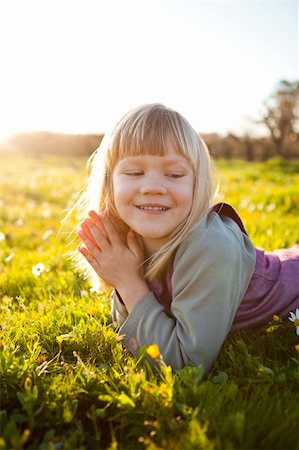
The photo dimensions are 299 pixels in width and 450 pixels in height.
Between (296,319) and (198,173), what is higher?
(198,173)

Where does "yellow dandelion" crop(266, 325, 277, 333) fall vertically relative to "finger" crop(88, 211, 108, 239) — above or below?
below

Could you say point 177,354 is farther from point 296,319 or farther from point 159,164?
point 159,164

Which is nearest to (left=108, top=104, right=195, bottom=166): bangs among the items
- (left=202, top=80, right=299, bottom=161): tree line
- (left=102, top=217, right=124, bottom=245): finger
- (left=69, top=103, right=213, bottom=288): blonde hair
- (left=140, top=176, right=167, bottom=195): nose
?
(left=69, top=103, right=213, bottom=288): blonde hair

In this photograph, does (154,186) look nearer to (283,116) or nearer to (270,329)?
(270,329)

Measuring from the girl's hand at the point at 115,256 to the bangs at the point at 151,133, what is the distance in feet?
1.48

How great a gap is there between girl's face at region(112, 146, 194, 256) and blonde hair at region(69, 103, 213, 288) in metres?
0.04

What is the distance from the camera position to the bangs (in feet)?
8.70

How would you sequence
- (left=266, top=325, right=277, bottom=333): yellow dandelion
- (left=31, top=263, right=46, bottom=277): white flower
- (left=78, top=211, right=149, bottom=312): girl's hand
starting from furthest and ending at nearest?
1. (left=31, top=263, right=46, bottom=277): white flower
2. (left=78, top=211, right=149, bottom=312): girl's hand
3. (left=266, top=325, right=277, bottom=333): yellow dandelion

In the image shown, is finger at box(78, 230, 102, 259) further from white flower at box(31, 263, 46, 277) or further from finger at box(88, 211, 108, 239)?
white flower at box(31, 263, 46, 277)

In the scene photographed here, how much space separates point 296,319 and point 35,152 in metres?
29.9

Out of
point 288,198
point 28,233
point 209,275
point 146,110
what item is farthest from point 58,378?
point 288,198

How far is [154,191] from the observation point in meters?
2.63

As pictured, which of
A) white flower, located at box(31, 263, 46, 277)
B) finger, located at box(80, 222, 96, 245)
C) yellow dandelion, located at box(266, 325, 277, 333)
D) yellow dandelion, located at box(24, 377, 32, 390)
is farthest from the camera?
white flower, located at box(31, 263, 46, 277)

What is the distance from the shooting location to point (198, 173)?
2.78 metres
